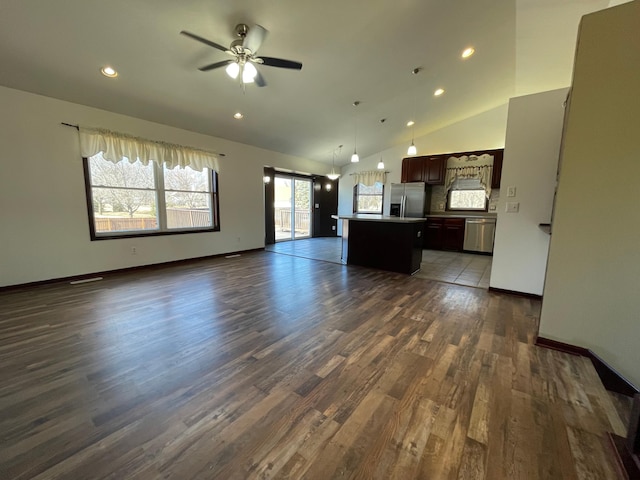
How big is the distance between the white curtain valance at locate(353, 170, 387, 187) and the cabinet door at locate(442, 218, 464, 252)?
2.29m

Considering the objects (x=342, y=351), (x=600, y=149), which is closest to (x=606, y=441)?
(x=342, y=351)

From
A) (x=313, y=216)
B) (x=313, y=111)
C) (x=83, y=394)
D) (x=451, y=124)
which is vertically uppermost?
(x=451, y=124)

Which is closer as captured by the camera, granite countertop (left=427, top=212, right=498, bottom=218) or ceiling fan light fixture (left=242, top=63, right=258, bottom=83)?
ceiling fan light fixture (left=242, top=63, right=258, bottom=83)

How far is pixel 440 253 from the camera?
6480 millimetres

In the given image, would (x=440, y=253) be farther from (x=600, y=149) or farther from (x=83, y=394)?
(x=83, y=394)

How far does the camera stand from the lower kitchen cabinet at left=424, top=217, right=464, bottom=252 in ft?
21.5

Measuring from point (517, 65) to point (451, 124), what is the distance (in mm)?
2452

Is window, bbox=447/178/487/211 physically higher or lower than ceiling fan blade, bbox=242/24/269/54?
lower

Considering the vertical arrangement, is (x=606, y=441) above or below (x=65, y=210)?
below

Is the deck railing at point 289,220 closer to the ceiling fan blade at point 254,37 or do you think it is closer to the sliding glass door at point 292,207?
the sliding glass door at point 292,207

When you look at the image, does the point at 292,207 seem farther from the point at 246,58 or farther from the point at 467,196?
the point at 246,58

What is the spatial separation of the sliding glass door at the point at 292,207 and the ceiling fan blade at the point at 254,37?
16.1 ft

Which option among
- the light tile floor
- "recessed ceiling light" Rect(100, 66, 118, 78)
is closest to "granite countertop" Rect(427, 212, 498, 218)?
the light tile floor

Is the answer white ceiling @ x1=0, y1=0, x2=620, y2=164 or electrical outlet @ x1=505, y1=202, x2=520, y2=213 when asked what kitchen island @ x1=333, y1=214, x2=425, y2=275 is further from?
white ceiling @ x1=0, y1=0, x2=620, y2=164
